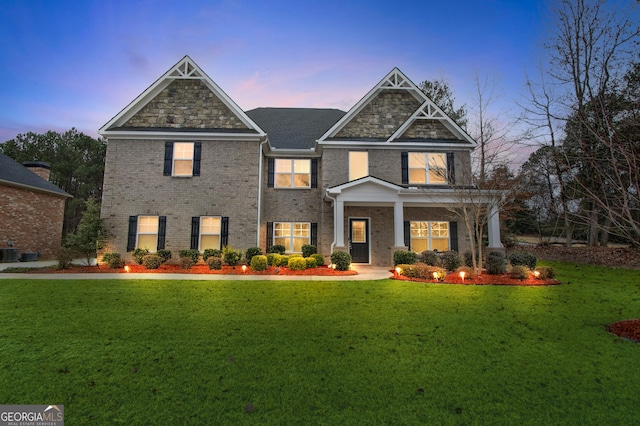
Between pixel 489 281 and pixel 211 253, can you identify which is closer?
pixel 489 281

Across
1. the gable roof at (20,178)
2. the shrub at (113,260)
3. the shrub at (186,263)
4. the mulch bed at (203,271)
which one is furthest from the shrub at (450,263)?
the gable roof at (20,178)

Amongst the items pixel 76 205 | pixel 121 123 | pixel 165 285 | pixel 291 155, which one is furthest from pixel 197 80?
pixel 76 205

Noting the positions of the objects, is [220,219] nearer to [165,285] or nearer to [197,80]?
[165,285]

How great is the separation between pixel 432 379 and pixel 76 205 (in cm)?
3727

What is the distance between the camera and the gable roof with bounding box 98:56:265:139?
1411 cm

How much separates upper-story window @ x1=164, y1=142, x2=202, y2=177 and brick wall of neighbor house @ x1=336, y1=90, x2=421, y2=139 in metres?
6.86

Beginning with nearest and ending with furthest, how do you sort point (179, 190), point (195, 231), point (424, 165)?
point (195, 231)
point (179, 190)
point (424, 165)

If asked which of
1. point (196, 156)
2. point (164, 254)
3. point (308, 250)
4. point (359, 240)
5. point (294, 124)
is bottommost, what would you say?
point (164, 254)

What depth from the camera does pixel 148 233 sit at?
13.7 metres

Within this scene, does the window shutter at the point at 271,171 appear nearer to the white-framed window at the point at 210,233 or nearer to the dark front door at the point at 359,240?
the white-framed window at the point at 210,233

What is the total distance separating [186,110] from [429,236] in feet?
43.8

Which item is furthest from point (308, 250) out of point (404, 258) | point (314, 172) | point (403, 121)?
point (403, 121)

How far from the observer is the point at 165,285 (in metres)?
8.54

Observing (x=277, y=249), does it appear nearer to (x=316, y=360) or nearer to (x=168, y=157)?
(x=168, y=157)
